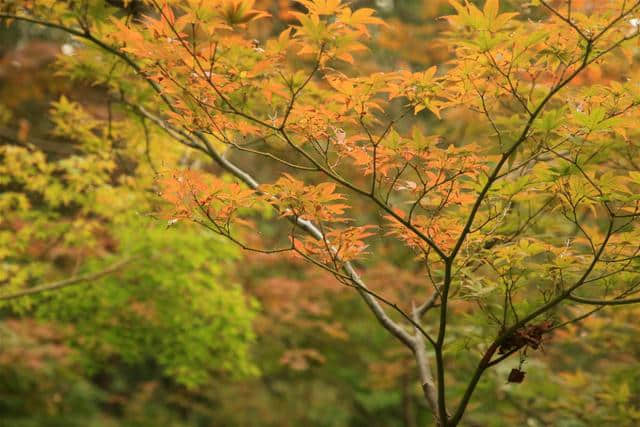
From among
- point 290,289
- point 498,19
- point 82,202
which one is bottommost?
point 498,19

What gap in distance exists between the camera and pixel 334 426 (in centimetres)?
669

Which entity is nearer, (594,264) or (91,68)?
(594,264)

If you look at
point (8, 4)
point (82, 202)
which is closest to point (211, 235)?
point (82, 202)

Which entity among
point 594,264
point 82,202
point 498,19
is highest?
point 82,202

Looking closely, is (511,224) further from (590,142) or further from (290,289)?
(290,289)

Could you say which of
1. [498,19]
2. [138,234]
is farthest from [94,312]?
[498,19]

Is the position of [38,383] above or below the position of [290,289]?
below

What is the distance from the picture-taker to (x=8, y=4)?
2.42 metres

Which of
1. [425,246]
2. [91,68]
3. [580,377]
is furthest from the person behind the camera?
[580,377]

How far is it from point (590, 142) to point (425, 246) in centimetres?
60

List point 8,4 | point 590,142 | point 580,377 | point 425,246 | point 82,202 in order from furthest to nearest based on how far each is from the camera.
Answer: point 82,202, point 580,377, point 8,4, point 425,246, point 590,142

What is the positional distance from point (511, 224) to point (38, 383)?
247 inches

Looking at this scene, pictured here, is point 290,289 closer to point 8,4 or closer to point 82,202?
point 82,202

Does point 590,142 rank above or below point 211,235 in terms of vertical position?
below
